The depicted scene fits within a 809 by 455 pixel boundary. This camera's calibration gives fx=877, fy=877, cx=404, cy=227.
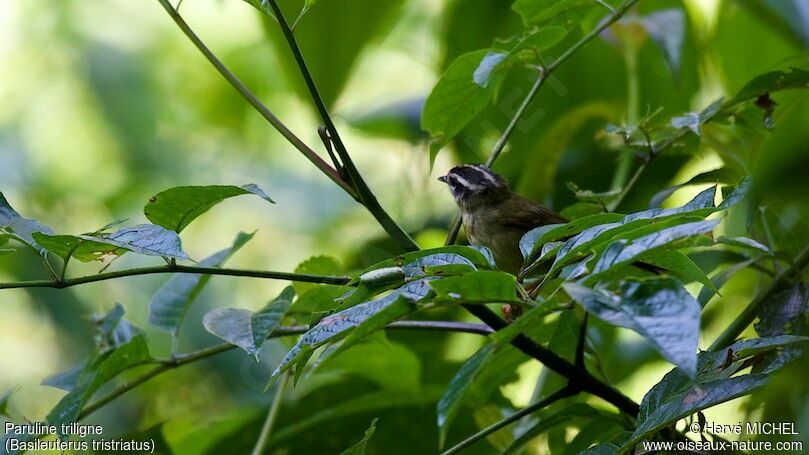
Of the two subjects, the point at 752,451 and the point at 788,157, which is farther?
the point at 788,157

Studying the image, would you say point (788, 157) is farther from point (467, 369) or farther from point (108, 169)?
point (108, 169)

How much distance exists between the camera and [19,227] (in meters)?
1.36

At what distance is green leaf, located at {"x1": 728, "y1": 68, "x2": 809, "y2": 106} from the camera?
1.87 meters

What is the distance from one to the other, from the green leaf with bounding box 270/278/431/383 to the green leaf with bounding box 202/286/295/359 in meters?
0.34

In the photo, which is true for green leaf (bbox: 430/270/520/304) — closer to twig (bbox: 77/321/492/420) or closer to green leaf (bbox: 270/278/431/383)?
green leaf (bbox: 270/278/431/383)

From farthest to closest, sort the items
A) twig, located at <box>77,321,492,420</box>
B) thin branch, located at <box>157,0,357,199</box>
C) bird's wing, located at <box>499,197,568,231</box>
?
bird's wing, located at <box>499,197,568,231</box>
twig, located at <box>77,321,492,420</box>
thin branch, located at <box>157,0,357,199</box>

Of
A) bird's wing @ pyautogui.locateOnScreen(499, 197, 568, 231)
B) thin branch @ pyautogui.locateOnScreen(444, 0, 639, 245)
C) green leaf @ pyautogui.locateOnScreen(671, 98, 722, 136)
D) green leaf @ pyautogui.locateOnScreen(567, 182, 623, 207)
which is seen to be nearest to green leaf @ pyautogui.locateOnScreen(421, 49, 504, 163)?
thin branch @ pyautogui.locateOnScreen(444, 0, 639, 245)

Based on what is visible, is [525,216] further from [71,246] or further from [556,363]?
[71,246]

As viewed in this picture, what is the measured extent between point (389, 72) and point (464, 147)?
2.08 metres

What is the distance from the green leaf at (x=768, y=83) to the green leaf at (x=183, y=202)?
43.4 inches

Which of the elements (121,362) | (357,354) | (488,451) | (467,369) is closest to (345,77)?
(357,354)

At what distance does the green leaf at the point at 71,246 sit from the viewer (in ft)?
4.32

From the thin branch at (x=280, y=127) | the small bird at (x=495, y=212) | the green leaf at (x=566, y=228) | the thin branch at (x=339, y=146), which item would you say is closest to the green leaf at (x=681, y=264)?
the green leaf at (x=566, y=228)

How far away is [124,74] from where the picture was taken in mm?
4918
